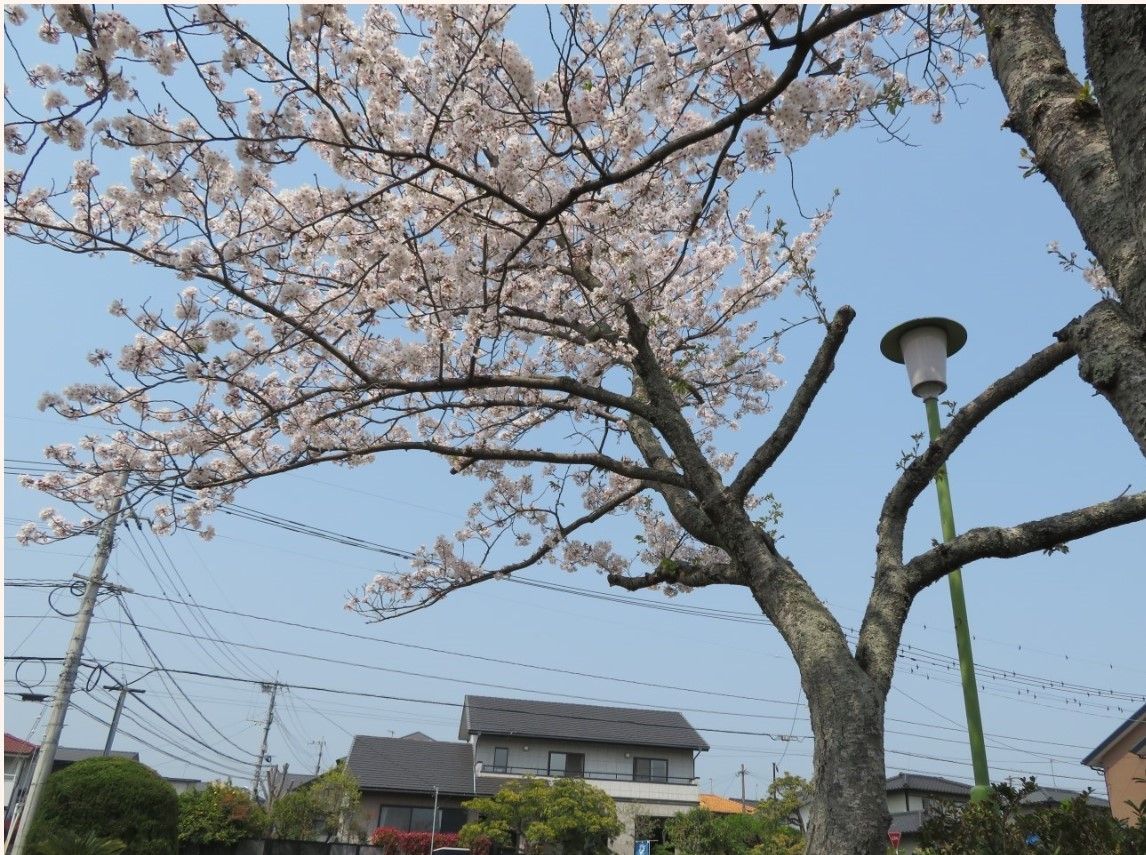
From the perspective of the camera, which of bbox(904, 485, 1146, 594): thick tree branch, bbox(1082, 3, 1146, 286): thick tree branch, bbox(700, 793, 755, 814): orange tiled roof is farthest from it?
bbox(700, 793, 755, 814): orange tiled roof

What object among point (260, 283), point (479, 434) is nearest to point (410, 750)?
point (479, 434)

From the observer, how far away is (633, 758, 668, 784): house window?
2453cm

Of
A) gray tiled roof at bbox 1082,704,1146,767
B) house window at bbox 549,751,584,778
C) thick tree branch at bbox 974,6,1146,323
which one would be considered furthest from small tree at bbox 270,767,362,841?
thick tree branch at bbox 974,6,1146,323

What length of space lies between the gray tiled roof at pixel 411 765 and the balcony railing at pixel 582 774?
2.19 ft

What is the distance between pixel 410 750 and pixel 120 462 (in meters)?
22.2

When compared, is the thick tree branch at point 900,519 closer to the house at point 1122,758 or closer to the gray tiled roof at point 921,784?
the house at point 1122,758

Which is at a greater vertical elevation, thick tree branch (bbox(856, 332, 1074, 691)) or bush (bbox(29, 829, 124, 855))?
thick tree branch (bbox(856, 332, 1074, 691))

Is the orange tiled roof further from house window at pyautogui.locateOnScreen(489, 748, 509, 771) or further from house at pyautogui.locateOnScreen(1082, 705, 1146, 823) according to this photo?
house at pyautogui.locateOnScreen(1082, 705, 1146, 823)

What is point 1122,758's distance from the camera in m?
13.2

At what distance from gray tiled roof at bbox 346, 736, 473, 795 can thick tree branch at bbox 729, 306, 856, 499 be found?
21456 mm

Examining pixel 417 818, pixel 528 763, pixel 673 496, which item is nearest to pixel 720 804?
pixel 528 763

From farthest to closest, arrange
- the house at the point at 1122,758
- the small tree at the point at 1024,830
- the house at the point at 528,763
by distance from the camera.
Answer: the house at the point at 528,763
the house at the point at 1122,758
the small tree at the point at 1024,830

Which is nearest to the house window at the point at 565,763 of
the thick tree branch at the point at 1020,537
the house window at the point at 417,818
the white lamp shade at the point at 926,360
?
the house window at the point at 417,818

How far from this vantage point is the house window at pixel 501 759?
24.1 meters
